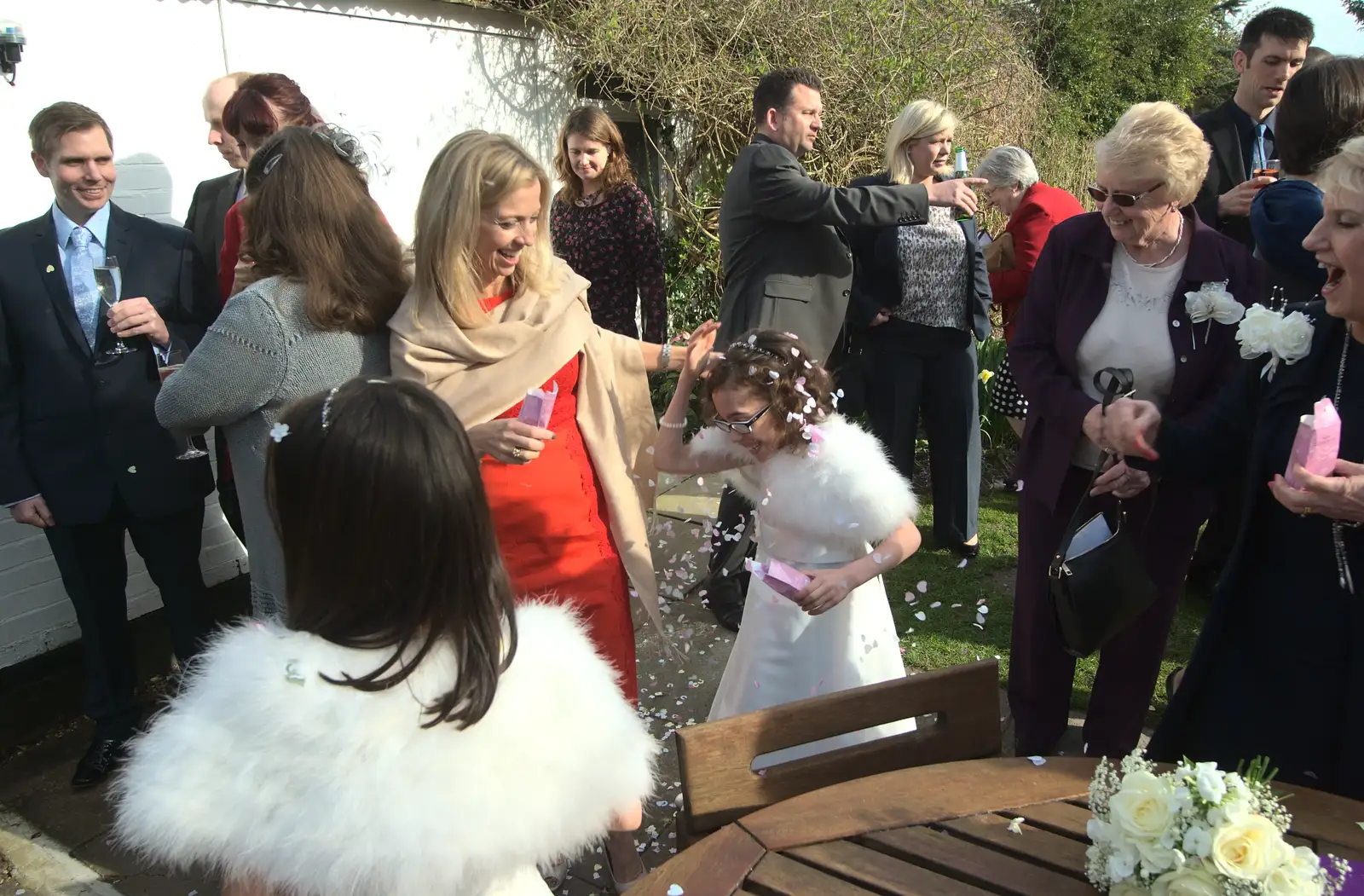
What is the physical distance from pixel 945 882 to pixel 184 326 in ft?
10.7

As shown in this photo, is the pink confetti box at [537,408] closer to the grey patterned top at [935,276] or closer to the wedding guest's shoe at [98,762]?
the wedding guest's shoe at [98,762]

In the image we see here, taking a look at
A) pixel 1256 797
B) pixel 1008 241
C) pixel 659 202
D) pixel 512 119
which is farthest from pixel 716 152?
pixel 1256 797

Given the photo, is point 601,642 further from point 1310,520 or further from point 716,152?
point 716,152

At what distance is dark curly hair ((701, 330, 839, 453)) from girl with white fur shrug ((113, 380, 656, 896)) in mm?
1262

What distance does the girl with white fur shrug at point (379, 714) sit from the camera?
1463mm

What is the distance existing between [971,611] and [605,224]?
2.74 metres

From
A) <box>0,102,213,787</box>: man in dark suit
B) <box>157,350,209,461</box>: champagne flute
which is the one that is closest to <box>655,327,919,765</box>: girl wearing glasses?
Answer: <box>157,350,209,461</box>: champagne flute

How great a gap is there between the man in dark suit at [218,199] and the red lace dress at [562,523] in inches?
59.6

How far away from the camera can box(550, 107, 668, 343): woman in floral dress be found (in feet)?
17.3

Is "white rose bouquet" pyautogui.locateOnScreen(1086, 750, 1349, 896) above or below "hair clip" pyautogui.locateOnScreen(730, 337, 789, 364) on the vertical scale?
below

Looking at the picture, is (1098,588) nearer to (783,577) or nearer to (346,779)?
(783,577)

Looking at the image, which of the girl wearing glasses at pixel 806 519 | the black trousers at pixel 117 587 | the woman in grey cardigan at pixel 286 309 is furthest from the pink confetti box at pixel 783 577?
the black trousers at pixel 117 587

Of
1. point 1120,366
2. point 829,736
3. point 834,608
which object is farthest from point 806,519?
point 1120,366

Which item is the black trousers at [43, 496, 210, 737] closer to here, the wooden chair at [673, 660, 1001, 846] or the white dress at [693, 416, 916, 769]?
the white dress at [693, 416, 916, 769]
